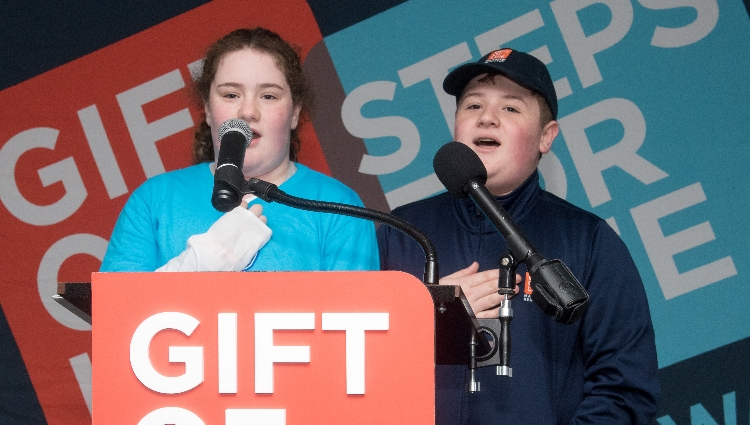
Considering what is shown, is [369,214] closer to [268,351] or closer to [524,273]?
[268,351]

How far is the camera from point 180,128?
317cm

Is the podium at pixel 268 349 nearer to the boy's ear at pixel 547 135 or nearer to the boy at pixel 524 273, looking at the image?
the boy at pixel 524 273

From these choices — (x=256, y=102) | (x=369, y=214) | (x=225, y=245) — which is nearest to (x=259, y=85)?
(x=256, y=102)

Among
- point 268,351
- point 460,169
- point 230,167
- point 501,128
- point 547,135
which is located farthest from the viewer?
point 547,135

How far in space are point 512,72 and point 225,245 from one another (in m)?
0.85

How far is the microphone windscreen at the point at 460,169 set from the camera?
1.51m

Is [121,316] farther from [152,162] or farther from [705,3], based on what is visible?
[705,3]

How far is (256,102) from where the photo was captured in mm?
2023

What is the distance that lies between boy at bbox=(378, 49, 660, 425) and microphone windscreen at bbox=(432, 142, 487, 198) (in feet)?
1.06

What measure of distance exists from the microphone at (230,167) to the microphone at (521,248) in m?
0.35

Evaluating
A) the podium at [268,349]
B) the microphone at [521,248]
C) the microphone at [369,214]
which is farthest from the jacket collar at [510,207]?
the podium at [268,349]

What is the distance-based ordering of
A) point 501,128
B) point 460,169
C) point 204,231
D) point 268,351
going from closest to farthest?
1. point 268,351
2. point 460,169
3. point 204,231
4. point 501,128

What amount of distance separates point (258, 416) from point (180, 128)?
2.06 m

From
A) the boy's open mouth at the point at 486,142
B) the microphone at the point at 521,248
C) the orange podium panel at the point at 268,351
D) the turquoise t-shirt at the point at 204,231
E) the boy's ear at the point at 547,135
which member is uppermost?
the boy's ear at the point at 547,135
